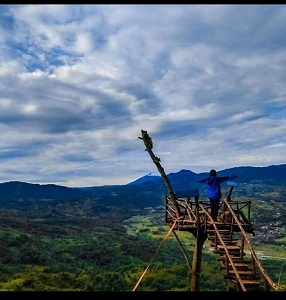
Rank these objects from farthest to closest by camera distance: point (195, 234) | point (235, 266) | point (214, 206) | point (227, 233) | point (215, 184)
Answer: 1. point (195, 234)
2. point (214, 206)
3. point (215, 184)
4. point (227, 233)
5. point (235, 266)

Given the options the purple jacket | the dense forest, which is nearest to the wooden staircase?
the purple jacket

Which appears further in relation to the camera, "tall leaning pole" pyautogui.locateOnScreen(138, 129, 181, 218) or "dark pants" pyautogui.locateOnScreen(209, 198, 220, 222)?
"tall leaning pole" pyautogui.locateOnScreen(138, 129, 181, 218)

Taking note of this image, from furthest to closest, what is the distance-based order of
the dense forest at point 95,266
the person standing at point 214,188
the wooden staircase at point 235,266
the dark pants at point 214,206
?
the dense forest at point 95,266 < the dark pants at point 214,206 < the person standing at point 214,188 < the wooden staircase at point 235,266

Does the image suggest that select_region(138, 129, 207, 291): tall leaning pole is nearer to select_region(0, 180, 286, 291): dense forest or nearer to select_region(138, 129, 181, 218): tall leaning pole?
select_region(138, 129, 181, 218): tall leaning pole

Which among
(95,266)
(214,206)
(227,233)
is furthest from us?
(95,266)

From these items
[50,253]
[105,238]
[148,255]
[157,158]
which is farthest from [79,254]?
[157,158]

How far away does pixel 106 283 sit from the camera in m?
59.4

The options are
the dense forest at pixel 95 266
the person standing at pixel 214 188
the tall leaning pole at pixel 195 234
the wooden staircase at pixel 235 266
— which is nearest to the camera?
the wooden staircase at pixel 235 266

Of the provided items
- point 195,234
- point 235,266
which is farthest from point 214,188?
point 235,266

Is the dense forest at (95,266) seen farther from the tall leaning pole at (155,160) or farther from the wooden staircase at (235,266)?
the wooden staircase at (235,266)

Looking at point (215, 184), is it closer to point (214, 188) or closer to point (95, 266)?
point (214, 188)

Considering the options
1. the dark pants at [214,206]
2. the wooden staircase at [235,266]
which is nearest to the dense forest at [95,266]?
the dark pants at [214,206]
